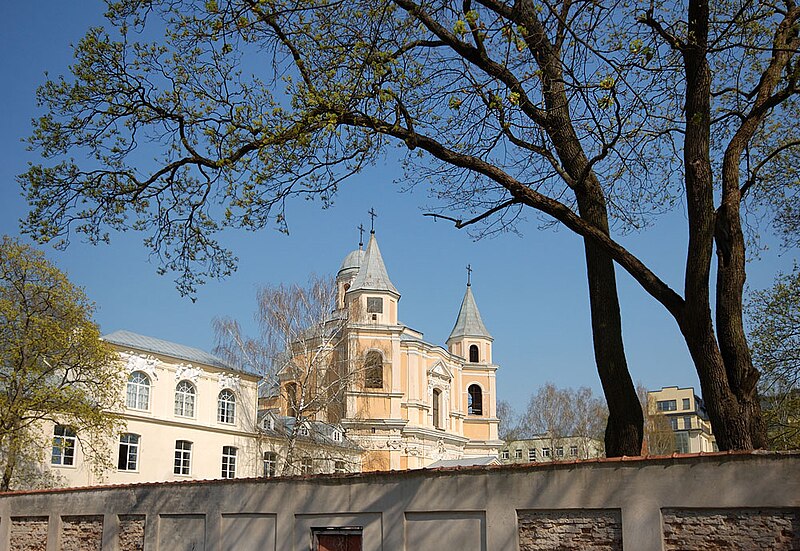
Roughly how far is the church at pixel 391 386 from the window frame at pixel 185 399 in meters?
4.41

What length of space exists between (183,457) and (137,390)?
4.25 metres

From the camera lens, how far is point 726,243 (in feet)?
35.8

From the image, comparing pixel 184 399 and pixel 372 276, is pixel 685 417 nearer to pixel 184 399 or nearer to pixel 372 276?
pixel 372 276

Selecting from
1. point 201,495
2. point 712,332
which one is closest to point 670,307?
point 712,332

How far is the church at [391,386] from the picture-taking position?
46.2 m

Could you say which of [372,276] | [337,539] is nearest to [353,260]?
[372,276]

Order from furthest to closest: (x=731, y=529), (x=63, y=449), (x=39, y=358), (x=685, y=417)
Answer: (x=685, y=417) < (x=63, y=449) < (x=39, y=358) < (x=731, y=529)

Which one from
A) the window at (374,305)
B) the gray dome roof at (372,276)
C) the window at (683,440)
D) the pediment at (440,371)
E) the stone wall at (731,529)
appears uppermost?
the gray dome roof at (372,276)

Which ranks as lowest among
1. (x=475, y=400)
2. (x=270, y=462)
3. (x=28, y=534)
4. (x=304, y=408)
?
(x=28, y=534)

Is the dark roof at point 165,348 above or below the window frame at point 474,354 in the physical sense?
below

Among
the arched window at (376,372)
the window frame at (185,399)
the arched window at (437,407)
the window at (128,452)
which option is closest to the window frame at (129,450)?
the window at (128,452)

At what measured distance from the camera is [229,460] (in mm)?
43750

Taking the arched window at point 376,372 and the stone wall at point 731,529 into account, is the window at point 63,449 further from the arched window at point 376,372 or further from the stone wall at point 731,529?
the stone wall at point 731,529

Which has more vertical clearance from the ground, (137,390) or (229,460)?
(137,390)
